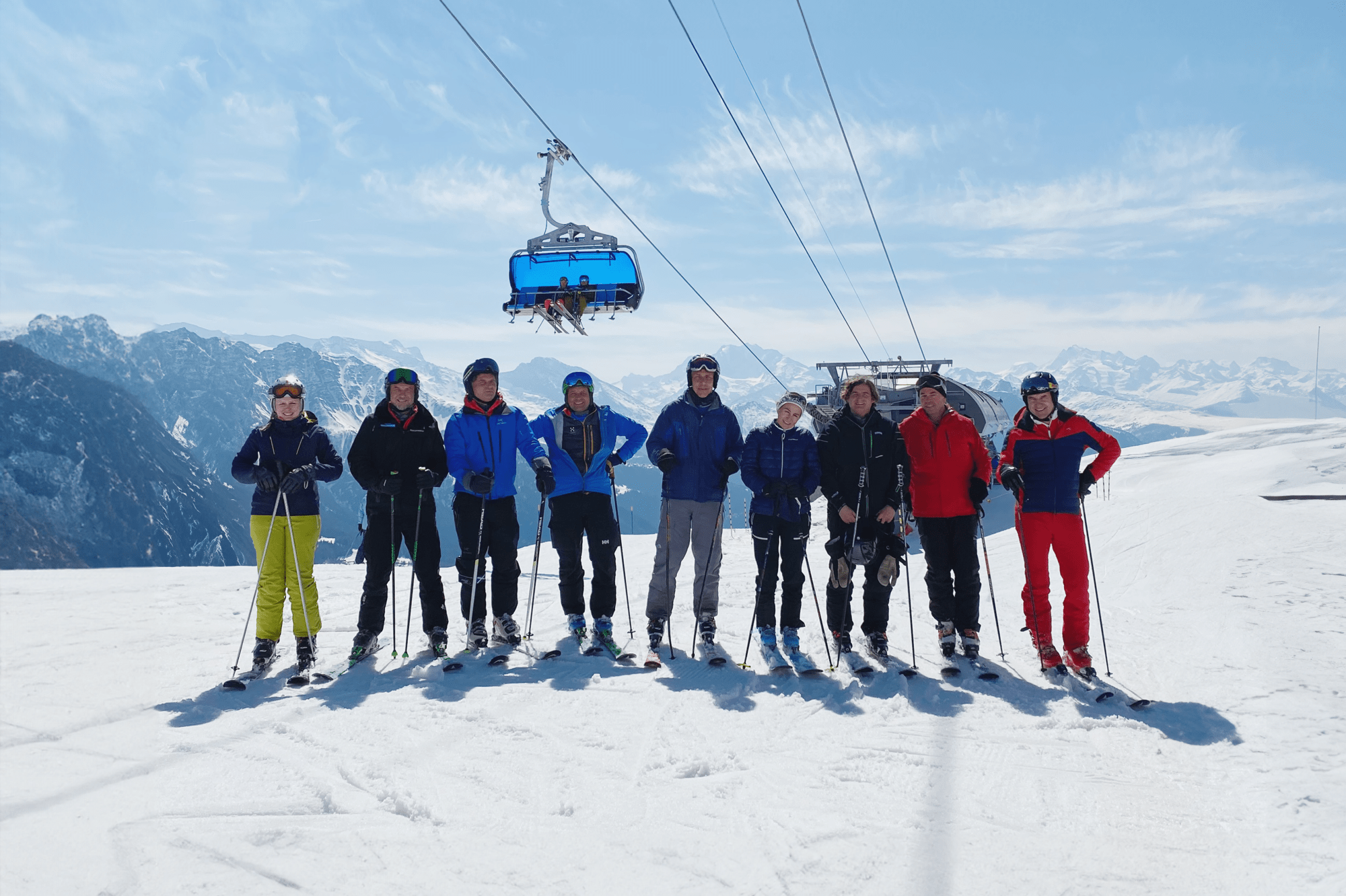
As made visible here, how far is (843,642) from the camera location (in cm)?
627

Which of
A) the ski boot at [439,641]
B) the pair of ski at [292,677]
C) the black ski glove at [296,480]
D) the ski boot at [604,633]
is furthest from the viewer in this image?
the ski boot at [604,633]

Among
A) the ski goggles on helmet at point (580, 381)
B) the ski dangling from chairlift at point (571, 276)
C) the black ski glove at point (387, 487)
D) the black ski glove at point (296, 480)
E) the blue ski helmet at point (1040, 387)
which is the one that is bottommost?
the black ski glove at point (387, 487)

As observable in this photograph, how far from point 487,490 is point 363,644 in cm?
170

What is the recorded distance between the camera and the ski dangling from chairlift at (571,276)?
1644 centimetres

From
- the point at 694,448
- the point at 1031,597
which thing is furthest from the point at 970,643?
the point at 694,448

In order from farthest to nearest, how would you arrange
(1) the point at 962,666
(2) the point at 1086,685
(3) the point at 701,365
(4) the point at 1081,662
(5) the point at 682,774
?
1. (3) the point at 701,365
2. (1) the point at 962,666
3. (4) the point at 1081,662
4. (2) the point at 1086,685
5. (5) the point at 682,774

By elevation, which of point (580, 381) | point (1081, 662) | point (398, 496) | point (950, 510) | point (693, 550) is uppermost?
point (580, 381)

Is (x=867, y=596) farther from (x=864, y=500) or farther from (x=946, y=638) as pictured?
(x=864, y=500)

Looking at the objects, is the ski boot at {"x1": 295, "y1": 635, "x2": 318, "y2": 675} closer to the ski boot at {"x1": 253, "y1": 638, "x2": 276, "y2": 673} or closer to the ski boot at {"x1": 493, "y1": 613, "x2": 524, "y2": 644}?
the ski boot at {"x1": 253, "y1": 638, "x2": 276, "y2": 673}

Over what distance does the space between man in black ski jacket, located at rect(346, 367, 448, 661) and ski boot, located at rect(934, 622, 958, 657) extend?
4258 mm

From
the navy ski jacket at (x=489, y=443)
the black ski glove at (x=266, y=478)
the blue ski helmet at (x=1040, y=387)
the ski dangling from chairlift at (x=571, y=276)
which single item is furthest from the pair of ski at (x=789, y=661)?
the ski dangling from chairlift at (x=571, y=276)

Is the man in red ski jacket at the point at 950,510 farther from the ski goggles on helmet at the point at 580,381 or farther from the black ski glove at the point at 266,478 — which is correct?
the black ski glove at the point at 266,478

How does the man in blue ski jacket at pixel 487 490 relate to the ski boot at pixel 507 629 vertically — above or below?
above

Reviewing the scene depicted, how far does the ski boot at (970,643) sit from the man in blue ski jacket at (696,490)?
2.12m
